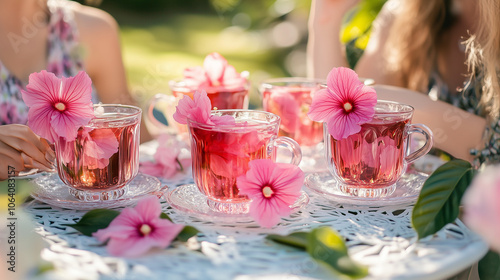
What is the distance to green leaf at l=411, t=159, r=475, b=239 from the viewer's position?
2.78 ft

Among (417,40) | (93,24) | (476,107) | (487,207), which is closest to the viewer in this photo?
(487,207)

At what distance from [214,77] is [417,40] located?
45.5 inches

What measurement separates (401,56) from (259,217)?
151 centimetres

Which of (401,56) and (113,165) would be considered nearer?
(113,165)

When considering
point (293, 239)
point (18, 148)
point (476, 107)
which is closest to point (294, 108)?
point (293, 239)

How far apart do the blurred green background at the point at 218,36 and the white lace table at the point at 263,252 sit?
158 cm

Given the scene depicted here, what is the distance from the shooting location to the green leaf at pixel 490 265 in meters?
0.93

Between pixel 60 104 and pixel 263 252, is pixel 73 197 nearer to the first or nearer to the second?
pixel 60 104

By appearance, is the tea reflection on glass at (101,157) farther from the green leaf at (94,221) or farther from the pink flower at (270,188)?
the pink flower at (270,188)

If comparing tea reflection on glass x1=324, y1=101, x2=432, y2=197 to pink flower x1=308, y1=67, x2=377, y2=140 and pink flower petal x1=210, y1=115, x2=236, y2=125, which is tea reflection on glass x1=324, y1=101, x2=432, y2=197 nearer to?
pink flower x1=308, y1=67, x2=377, y2=140

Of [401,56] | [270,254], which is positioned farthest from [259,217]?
[401,56]

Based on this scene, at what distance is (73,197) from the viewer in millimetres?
1038

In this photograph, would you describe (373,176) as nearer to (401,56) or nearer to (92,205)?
(92,205)

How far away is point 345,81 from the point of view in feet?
3.19
